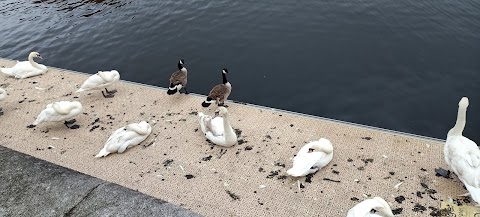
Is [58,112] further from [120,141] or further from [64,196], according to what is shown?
[64,196]

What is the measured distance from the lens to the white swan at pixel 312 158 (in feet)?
19.1

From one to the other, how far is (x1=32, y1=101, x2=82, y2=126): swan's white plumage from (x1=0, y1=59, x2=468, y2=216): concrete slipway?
1.02 ft

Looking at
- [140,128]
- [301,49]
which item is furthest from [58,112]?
[301,49]

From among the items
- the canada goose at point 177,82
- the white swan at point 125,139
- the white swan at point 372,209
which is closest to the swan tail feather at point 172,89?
the canada goose at point 177,82

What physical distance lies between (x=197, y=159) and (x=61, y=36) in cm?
993

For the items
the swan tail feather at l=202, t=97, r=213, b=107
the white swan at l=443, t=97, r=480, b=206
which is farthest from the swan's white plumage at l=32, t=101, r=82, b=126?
the white swan at l=443, t=97, r=480, b=206

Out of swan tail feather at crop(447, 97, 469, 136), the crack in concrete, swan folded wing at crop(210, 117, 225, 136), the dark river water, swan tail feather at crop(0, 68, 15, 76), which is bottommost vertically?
the dark river water

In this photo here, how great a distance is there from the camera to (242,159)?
21.2ft

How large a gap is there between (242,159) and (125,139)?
201 cm

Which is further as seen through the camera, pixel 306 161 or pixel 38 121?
pixel 38 121

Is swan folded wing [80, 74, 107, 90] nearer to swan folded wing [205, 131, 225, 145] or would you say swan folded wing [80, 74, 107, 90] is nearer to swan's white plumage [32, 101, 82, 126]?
swan's white plumage [32, 101, 82, 126]

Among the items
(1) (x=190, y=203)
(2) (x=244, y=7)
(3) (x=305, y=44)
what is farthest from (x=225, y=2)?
(1) (x=190, y=203)

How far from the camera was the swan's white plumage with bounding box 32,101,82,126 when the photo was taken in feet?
24.3

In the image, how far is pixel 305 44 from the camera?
1134 centimetres
